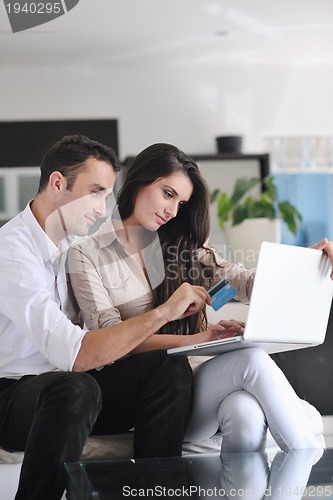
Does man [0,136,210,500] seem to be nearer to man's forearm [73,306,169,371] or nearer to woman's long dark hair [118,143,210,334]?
man's forearm [73,306,169,371]

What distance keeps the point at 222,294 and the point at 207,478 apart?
53 centimetres

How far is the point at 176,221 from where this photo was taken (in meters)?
2.17

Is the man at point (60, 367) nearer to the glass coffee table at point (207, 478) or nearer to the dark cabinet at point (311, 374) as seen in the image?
the glass coffee table at point (207, 478)

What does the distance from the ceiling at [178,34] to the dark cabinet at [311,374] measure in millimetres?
2675

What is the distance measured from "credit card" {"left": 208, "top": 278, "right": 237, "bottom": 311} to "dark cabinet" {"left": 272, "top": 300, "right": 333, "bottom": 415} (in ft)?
4.42

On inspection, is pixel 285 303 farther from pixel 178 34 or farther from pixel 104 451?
pixel 178 34

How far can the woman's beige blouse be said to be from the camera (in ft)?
6.04

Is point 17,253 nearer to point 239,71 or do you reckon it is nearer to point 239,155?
point 239,155

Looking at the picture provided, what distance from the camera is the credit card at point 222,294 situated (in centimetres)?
175

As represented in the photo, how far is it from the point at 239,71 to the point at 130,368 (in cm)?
494

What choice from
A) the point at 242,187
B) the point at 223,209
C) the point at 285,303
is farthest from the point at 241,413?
the point at 242,187

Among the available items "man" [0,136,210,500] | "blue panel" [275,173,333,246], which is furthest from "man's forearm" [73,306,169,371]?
"blue panel" [275,173,333,246]

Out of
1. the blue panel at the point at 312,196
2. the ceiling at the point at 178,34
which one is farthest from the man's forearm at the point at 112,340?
the blue panel at the point at 312,196

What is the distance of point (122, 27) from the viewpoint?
5238mm
